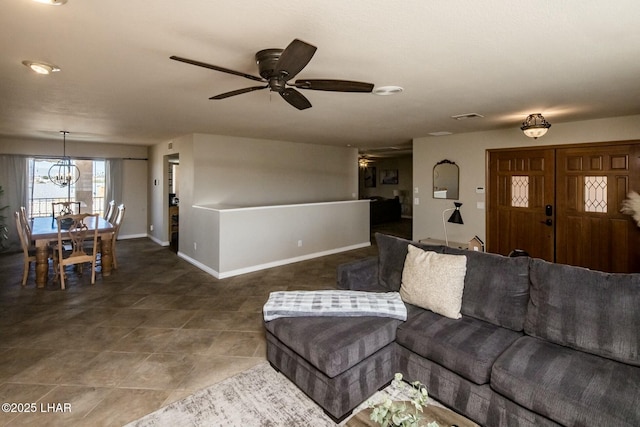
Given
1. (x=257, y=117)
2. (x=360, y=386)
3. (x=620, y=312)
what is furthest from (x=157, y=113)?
(x=620, y=312)

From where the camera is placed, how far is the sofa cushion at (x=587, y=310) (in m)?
1.89

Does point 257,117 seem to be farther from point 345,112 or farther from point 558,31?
point 558,31

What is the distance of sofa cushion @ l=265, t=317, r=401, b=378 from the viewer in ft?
6.68

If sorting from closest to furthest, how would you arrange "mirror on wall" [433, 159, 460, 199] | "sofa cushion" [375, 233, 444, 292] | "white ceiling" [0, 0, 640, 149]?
"white ceiling" [0, 0, 640, 149] < "sofa cushion" [375, 233, 444, 292] < "mirror on wall" [433, 159, 460, 199]

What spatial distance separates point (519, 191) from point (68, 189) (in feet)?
31.0

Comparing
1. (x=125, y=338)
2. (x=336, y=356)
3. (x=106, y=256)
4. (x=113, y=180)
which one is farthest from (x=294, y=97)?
(x=113, y=180)

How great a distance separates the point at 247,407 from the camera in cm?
219

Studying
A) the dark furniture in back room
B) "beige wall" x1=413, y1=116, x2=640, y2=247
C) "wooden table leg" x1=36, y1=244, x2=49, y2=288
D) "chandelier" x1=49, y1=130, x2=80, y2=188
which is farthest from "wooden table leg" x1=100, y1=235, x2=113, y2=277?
the dark furniture in back room

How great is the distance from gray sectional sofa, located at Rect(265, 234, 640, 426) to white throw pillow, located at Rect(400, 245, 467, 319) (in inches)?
3.0

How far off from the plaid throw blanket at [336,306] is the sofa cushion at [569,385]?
31.2 inches

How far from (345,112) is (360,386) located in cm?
303

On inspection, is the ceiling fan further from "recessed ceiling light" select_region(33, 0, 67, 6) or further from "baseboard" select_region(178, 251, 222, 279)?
"baseboard" select_region(178, 251, 222, 279)

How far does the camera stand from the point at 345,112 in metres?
3.98

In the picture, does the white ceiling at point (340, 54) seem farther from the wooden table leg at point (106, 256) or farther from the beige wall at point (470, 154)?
the wooden table leg at point (106, 256)
